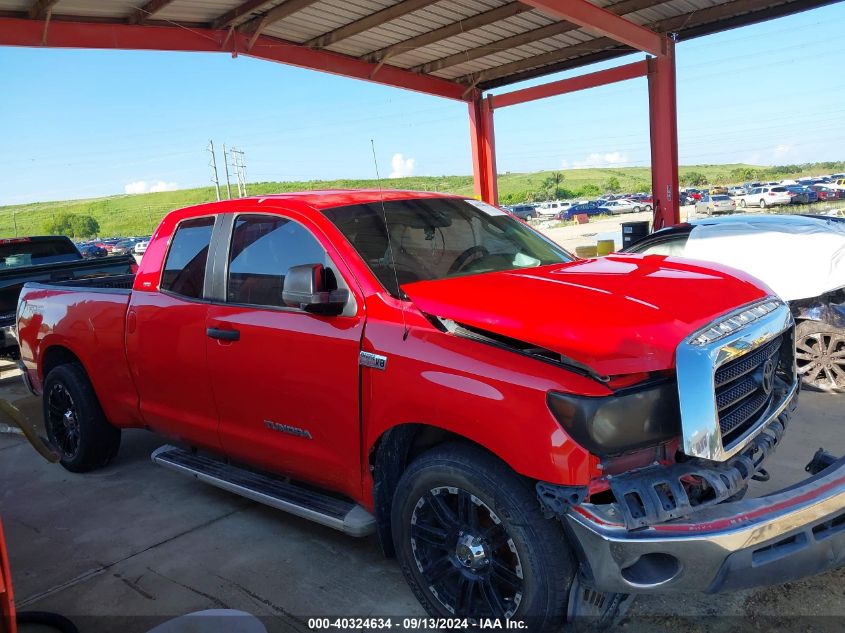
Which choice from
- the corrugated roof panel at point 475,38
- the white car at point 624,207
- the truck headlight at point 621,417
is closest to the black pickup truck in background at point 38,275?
the truck headlight at point 621,417

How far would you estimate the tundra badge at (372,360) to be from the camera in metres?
2.94

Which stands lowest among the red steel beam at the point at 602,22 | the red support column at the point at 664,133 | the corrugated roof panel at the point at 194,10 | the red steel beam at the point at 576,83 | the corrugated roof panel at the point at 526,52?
the red support column at the point at 664,133

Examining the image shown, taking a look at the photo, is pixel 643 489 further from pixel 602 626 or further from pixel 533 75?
pixel 533 75

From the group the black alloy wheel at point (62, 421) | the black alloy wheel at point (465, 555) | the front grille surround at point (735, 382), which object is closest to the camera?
the front grille surround at point (735, 382)

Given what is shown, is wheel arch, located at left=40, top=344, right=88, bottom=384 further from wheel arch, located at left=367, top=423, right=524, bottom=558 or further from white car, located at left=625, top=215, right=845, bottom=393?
white car, located at left=625, top=215, right=845, bottom=393

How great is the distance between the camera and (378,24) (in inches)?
450

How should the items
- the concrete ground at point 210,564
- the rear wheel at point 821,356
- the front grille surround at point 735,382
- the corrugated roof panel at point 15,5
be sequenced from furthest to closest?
the corrugated roof panel at point 15,5
the rear wheel at point 821,356
the concrete ground at point 210,564
the front grille surround at point 735,382

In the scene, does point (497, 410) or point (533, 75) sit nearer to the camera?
point (497, 410)

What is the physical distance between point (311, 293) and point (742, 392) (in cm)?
187

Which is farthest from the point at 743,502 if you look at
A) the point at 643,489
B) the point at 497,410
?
the point at 497,410

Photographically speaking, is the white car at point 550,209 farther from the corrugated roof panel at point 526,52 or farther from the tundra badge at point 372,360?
the tundra badge at point 372,360

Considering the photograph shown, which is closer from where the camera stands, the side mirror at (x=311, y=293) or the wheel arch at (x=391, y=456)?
the wheel arch at (x=391, y=456)

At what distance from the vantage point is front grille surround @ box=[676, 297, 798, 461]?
2.40 m

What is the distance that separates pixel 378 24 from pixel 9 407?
1066 centimetres
